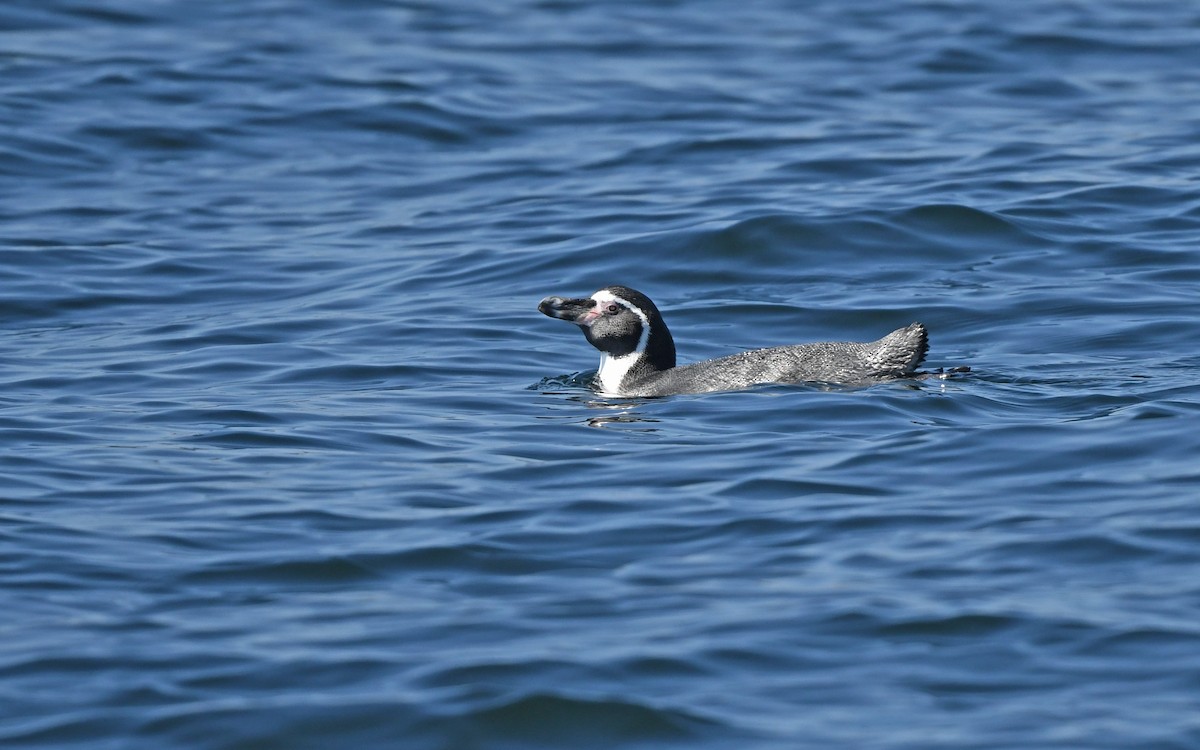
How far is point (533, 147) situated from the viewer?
21359mm

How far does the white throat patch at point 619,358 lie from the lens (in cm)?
1280

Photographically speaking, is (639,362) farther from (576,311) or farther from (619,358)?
(576,311)

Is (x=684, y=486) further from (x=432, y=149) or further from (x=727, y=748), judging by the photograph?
(x=432, y=149)

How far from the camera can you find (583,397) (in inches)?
500

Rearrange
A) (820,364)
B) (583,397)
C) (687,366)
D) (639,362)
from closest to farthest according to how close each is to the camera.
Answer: (820,364) < (687,366) < (583,397) < (639,362)

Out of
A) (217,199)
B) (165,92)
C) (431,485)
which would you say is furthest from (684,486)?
(165,92)

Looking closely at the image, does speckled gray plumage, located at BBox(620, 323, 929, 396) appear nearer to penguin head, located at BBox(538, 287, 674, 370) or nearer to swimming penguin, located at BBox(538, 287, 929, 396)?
swimming penguin, located at BBox(538, 287, 929, 396)

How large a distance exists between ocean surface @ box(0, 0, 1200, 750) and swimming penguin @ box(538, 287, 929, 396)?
169mm

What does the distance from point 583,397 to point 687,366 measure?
2.44 feet

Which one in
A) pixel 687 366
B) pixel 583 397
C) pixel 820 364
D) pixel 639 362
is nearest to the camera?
pixel 820 364

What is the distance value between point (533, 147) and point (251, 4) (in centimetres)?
971

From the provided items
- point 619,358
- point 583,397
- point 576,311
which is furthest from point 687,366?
point 576,311

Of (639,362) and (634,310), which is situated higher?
(634,310)

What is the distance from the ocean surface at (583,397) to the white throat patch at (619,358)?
0.53 metres
